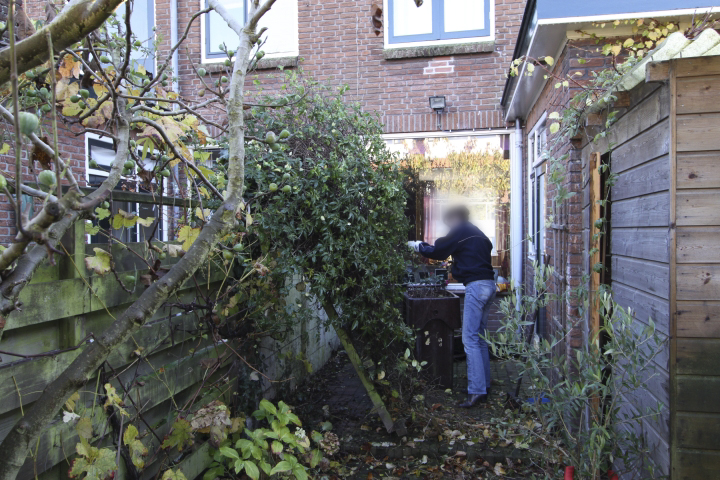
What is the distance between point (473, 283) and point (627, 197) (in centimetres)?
230

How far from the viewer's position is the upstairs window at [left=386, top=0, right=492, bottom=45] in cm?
745

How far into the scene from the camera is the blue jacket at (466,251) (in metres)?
5.22

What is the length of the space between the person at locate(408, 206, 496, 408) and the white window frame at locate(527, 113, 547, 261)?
58 centimetres

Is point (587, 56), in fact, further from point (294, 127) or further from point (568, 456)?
point (568, 456)

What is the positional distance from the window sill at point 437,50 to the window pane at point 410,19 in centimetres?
31

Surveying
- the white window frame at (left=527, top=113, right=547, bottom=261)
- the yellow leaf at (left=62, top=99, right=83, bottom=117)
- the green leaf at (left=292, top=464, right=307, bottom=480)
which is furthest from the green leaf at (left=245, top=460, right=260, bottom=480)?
the white window frame at (left=527, top=113, right=547, bottom=261)

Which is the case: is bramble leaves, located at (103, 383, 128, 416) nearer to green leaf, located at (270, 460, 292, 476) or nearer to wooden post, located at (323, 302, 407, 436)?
green leaf, located at (270, 460, 292, 476)

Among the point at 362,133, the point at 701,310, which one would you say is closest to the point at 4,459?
the point at 701,310

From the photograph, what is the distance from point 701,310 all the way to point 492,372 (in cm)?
423

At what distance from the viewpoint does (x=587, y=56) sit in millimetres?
4160

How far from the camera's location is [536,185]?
6320 millimetres

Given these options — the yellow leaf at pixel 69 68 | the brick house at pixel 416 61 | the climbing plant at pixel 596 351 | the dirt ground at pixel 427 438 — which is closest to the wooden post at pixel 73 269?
the yellow leaf at pixel 69 68

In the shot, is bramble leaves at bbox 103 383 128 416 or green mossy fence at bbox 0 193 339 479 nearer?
green mossy fence at bbox 0 193 339 479

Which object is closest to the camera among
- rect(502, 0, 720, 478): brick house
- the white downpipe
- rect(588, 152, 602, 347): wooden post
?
rect(502, 0, 720, 478): brick house
